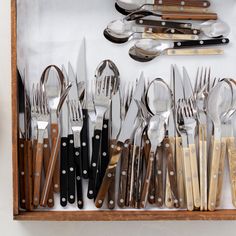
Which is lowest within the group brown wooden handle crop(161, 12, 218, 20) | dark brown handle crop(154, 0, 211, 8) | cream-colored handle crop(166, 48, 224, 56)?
cream-colored handle crop(166, 48, 224, 56)

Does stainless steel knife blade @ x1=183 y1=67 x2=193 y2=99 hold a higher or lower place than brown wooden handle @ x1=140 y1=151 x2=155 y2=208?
higher

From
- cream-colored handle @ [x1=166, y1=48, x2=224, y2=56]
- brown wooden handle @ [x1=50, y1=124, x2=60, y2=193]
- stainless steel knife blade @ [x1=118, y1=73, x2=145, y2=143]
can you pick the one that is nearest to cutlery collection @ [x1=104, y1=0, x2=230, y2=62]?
cream-colored handle @ [x1=166, y1=48, x2=224, y2=56]

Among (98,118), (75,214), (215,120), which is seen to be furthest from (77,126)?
(215,120)

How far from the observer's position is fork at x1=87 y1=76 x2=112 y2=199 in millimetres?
1130

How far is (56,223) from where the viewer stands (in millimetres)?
1183

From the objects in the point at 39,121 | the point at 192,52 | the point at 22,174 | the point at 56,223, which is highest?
the point at 192,52

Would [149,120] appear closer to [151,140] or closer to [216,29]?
[151,140]

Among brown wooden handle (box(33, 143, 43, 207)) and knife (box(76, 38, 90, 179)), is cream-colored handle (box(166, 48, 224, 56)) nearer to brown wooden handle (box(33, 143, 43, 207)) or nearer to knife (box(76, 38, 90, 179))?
knife (box(76, 38, 90, 179))

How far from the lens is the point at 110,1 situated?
3.81 feet

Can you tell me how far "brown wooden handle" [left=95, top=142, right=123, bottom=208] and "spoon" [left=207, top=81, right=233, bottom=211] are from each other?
18 centimetres

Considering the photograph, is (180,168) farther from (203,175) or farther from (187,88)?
(187,88)

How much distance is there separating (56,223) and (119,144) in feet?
0.69

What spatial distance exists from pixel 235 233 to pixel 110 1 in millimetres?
526

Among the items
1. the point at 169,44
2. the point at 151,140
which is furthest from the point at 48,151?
the point at 169,44
